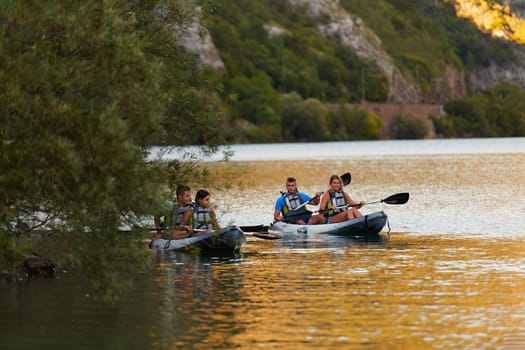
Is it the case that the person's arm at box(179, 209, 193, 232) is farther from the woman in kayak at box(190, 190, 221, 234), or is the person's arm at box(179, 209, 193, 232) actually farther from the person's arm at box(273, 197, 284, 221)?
the person's arm at box(273, 197, 284, 221)

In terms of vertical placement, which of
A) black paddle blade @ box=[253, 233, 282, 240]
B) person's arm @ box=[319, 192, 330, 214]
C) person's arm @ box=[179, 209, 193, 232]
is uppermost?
person's arm @ box=[319, 192, 330, 214]

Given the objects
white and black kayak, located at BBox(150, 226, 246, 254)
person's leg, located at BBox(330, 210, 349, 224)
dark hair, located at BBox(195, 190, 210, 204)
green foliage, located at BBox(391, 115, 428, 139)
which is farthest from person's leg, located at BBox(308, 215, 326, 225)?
green foliage, located at BBox(391, 115, 428, 139)

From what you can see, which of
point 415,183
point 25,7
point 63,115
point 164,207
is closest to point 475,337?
point 164,207

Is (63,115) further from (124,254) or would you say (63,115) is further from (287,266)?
(287,266)

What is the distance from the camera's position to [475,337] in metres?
18.1

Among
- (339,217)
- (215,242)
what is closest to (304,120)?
(339,217)

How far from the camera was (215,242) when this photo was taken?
30312 millimetres

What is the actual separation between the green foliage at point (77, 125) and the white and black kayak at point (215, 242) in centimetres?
1009

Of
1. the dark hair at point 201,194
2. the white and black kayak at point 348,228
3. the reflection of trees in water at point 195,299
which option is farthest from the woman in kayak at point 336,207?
the dark hair at point 201,194

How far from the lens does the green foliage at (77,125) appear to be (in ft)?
58.7

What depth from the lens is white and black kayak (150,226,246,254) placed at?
2994 centimetres

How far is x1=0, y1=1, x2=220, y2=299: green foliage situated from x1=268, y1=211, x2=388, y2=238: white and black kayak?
636 inches

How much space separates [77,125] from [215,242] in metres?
12.5

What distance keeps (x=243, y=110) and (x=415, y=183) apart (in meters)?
101
